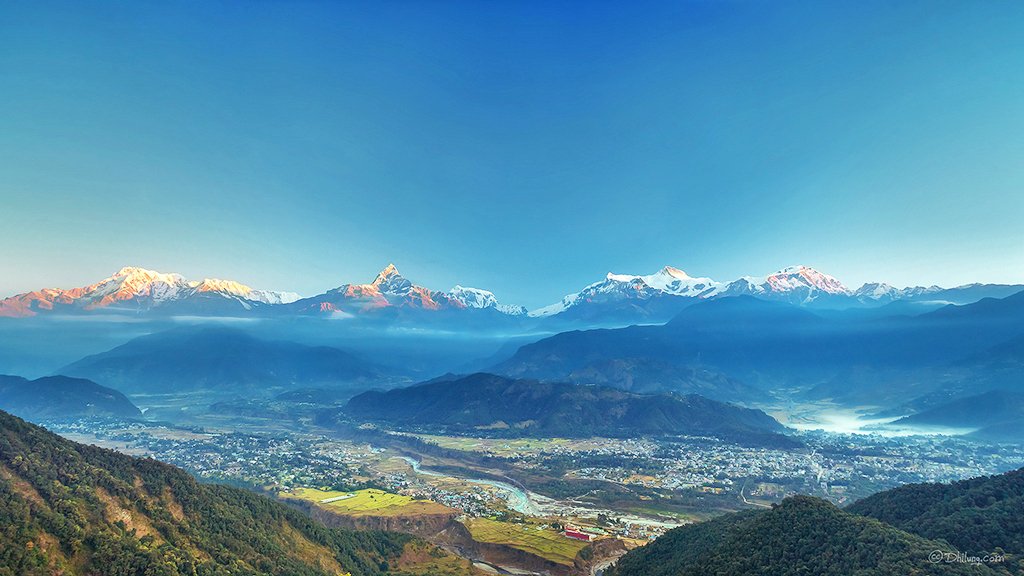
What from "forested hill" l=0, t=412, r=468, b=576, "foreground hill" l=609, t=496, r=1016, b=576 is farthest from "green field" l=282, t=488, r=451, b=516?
"foreground hill" l=609, t=496, r=1016, b=576

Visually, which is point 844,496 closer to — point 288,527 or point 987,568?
point 987,568

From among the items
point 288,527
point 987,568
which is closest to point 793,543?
point 987,568

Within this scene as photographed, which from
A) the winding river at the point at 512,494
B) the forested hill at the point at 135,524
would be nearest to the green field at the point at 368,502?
the winding river at the point at 512,494

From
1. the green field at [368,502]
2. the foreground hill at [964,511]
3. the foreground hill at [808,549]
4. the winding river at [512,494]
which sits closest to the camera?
the foreground hill at [808,549]

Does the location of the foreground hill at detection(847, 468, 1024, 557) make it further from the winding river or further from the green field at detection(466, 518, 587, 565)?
the winding river

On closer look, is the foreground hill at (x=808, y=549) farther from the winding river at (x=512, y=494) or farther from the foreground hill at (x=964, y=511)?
the winding river at (x=512, y=494)

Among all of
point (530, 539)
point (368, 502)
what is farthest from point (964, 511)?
point (368, 502)
